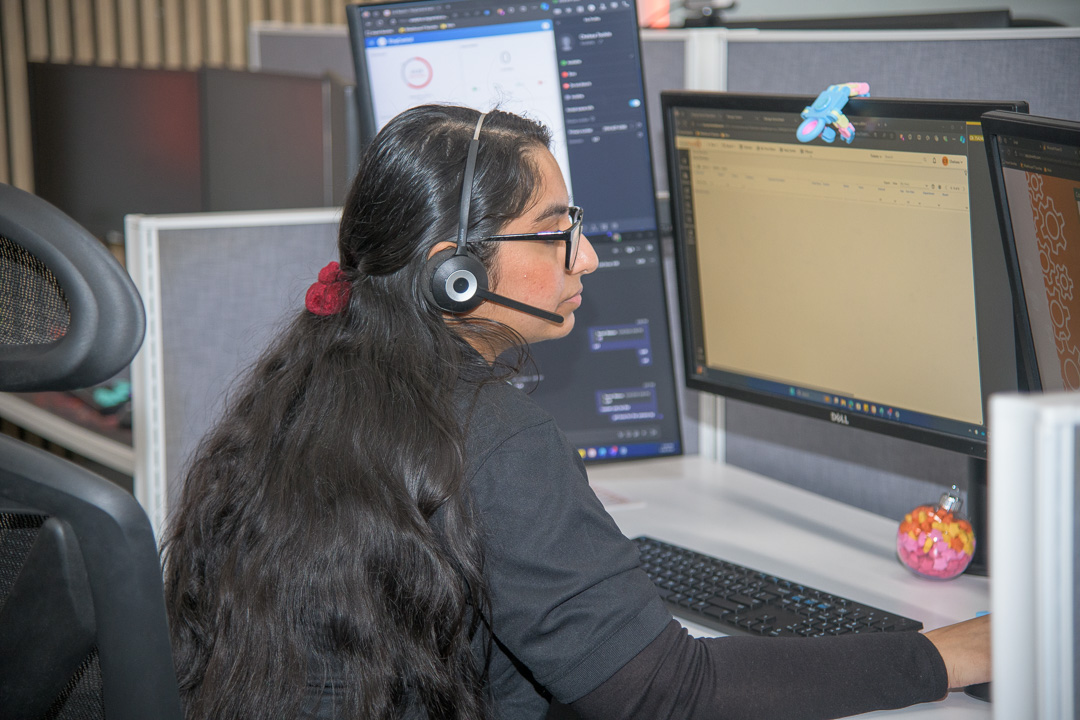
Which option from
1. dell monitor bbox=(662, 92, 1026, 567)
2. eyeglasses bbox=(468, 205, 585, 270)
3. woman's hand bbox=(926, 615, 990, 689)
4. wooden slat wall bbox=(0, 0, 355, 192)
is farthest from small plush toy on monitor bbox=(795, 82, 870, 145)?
wooden slat wall bbox=(0, 0, 355, 192)

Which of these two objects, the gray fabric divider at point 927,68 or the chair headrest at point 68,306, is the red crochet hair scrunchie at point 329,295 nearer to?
the chair headrest at point 68,306

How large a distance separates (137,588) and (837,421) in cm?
85

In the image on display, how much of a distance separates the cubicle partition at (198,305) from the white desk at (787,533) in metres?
0.53

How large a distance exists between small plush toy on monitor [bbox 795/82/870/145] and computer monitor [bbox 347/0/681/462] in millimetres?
322

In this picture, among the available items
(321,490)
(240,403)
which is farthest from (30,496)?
(240,403)

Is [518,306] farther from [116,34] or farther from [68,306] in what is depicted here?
[116,34]

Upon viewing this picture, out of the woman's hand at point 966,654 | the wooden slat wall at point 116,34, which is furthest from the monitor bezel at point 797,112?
the wooden slat wall at point 116,34

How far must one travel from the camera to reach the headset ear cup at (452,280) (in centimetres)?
85

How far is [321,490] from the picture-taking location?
0.79 meters

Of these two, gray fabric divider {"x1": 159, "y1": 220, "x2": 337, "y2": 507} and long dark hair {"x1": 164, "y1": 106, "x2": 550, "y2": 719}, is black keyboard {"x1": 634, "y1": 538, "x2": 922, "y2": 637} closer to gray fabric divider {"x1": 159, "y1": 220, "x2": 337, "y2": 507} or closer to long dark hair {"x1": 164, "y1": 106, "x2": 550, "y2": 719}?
long dark hair {"x1": 164, "y1": 106, "x2": 550, "y2": 719}

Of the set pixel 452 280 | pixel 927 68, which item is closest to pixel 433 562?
pixel 452 280

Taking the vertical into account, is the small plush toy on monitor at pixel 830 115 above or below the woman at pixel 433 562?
above

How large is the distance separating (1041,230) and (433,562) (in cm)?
57

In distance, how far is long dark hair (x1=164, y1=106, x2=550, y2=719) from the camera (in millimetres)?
770
